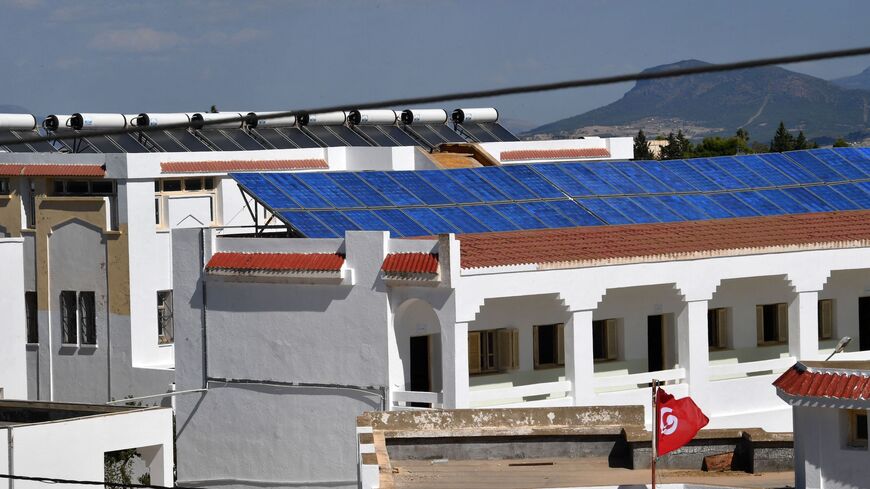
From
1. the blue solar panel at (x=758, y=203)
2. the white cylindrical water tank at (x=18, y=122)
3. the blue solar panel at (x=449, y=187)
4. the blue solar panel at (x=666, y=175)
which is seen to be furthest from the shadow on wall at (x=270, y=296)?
the white cylindrical water tank at (x=18, y=122)

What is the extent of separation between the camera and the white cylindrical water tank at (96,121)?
47000 millimetres

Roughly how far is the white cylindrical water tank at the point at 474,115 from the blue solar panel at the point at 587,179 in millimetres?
18306

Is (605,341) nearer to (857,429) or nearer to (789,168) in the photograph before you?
(789,168)

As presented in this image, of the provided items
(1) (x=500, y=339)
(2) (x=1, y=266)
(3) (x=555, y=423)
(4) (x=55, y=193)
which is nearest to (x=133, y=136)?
(4) (x=55, y=193)

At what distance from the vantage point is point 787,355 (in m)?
34.2

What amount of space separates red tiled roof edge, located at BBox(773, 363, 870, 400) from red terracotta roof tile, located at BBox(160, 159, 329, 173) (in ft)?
82.5

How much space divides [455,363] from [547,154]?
23.7m

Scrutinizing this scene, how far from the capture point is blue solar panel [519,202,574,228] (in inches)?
1399

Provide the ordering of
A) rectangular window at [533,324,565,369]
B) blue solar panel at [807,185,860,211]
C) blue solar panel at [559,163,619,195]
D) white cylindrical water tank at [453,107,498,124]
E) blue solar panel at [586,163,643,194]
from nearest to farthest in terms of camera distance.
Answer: rectangular window at [533,324,565,369]
blue solar panel at [559,163,619,195]
blue solar panel at [586,163,643,194]
blue solar panel at [807,185,860,211]
white cylindrical water tank at [453,107,498,124]

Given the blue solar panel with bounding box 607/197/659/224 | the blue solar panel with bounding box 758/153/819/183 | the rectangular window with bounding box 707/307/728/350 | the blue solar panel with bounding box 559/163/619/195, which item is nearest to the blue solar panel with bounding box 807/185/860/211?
the blue solar panel with bounding box 758/153/819/183

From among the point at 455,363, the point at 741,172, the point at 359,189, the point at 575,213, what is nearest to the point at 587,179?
the point at 575,213

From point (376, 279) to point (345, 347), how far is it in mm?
1588

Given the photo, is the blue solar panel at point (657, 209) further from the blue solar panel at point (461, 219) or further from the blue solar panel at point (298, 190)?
the blue solar panel at point (298, 190)

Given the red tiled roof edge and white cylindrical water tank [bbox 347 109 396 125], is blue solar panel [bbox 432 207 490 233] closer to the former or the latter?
the red tiled roof edge
